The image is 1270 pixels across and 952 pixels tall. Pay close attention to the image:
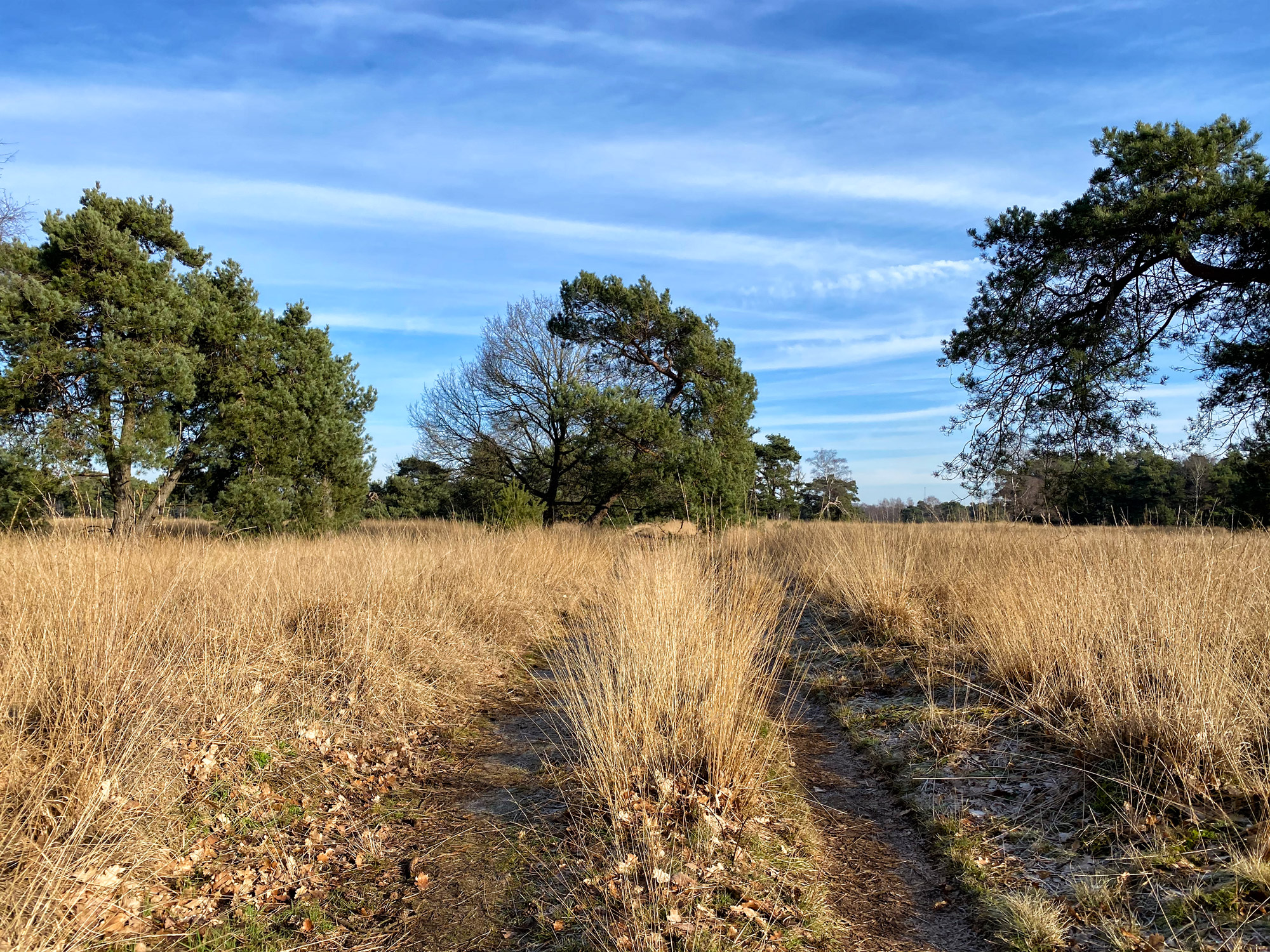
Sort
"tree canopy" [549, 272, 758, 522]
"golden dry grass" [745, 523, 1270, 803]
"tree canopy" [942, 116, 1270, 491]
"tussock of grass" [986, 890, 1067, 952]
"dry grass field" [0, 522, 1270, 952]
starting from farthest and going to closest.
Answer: "tree canopy" [549, 272, 758, 522] → "tree canopy" [942, 116, 1270, 491] → "golden dry grass" [745, 523, 1270, 803] → "dry grass field" [0, 522, 1270, 952] → "tussock of grass" [986, 890, 1067, 952]

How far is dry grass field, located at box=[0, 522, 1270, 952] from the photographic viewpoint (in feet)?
9.37

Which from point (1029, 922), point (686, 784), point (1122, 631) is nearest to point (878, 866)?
point (1029, 922)

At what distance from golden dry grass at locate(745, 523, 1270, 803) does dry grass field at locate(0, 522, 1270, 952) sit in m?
0.03

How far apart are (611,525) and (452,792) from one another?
671 inches

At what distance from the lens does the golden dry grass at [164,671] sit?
276 cm

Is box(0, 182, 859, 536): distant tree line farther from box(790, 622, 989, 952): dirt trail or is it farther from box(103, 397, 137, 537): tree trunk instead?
box(790, 622, 989, 952): dirt trail

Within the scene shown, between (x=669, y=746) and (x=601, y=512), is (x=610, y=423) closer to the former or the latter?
(x=601, y=512)

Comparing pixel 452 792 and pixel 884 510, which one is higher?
pixel 884 510

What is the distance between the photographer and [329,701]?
5199mm

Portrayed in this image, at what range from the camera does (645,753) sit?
156 inches

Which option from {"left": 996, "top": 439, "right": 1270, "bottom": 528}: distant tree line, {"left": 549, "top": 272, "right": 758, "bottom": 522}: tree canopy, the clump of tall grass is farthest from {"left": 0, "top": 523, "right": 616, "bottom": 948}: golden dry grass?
{"left": 549, "top": 272, "right": 758, "bottom": 522}: tree canopy

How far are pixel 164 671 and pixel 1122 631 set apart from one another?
597 cm

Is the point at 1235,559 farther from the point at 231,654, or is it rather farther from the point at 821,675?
the point at 231,654

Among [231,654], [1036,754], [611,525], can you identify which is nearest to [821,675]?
[1036,754]
